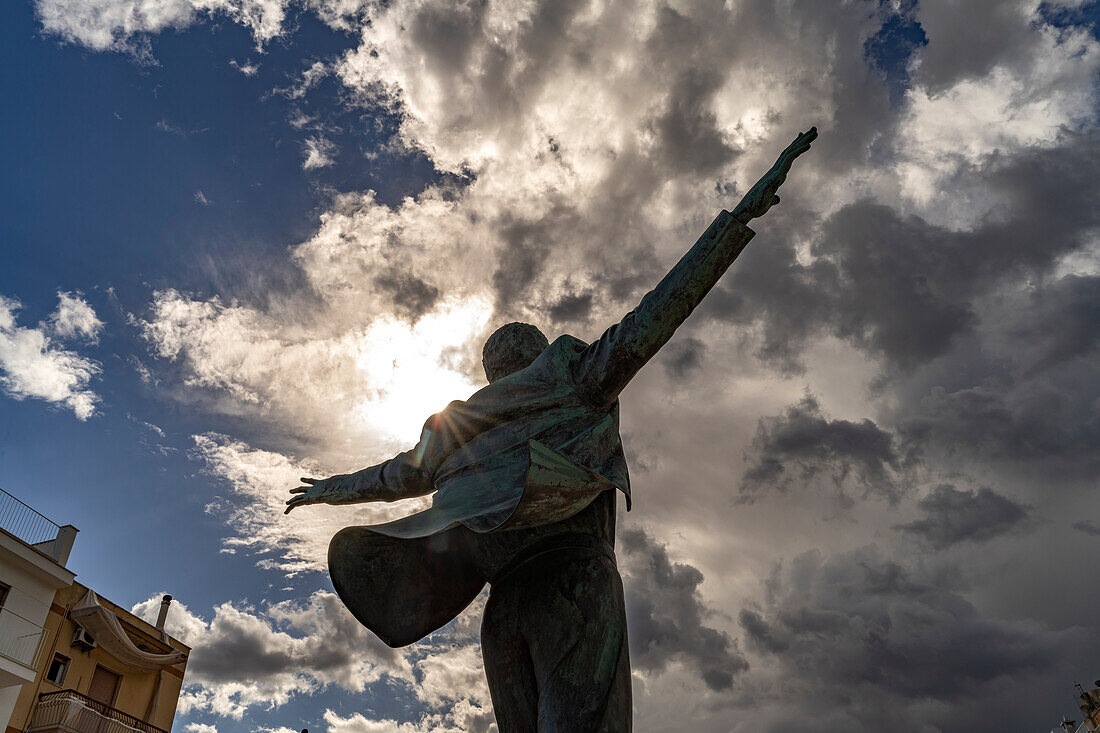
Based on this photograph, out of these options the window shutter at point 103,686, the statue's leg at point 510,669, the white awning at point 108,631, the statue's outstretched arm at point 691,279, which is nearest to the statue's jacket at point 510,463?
the statue's outstretched arm at point 691,279

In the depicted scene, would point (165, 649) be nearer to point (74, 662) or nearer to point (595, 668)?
point (74, 662)

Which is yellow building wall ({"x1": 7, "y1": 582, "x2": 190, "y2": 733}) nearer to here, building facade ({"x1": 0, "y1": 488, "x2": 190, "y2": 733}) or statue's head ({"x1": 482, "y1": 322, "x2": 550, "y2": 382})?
building facade ({"x1": 0, "y1": 488, "x2": 190, "y2": 733})

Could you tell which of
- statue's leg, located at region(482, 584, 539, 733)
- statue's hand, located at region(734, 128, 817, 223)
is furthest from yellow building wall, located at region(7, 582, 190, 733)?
statue's hand, located at region(734, 128, 817, 223)

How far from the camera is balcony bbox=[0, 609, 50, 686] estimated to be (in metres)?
16.0

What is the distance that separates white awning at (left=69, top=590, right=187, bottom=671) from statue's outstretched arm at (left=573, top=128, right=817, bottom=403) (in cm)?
2049

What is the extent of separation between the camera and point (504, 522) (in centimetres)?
253

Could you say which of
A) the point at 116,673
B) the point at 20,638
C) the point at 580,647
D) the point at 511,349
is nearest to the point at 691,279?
the point at 511,349

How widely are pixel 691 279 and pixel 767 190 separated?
0.48 meters

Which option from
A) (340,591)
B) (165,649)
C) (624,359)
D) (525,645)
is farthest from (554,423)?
(165,649)

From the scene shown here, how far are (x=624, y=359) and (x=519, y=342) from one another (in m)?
0.89

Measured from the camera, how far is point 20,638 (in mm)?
16578

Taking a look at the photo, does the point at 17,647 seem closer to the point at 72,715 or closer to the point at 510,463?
the point at 72,715

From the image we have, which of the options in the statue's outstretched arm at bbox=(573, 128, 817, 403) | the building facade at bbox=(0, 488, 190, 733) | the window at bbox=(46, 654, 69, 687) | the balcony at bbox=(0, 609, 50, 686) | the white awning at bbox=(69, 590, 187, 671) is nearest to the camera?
the statue's outstretched arm at bbox=(573, 128, 817, 403)

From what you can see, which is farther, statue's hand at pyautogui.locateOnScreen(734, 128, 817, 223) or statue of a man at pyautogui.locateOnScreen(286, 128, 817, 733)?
statue's hand at pyautogui.locateOnScreen(734, 128, 817, 223)
